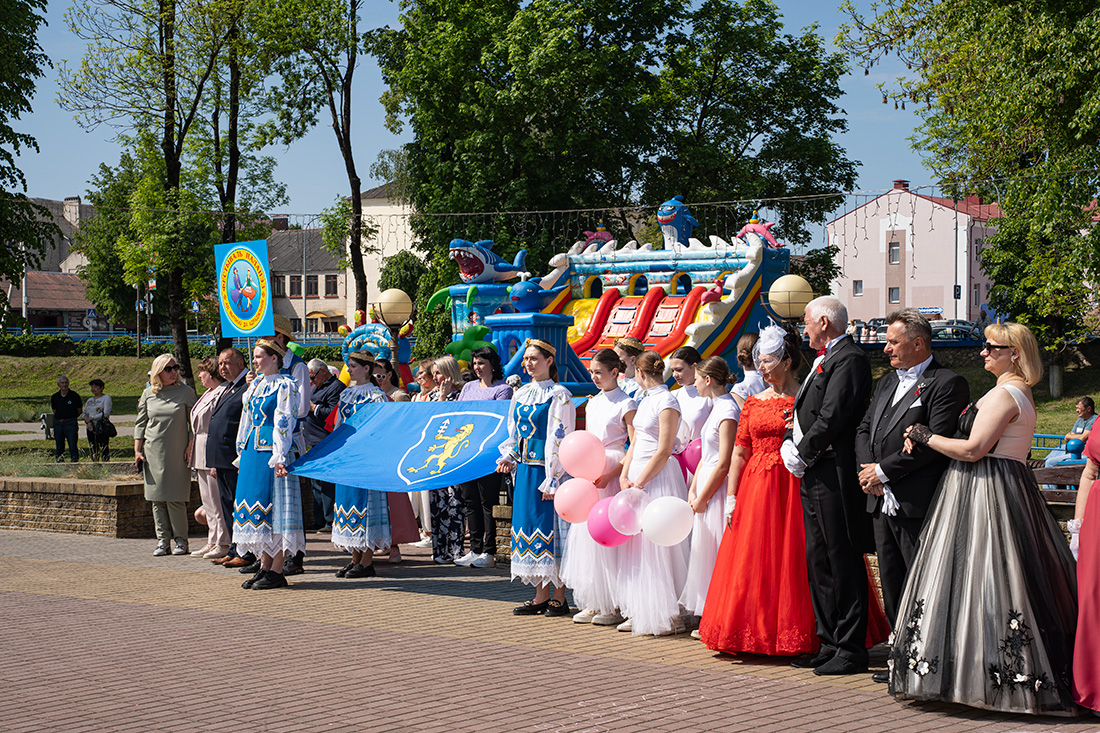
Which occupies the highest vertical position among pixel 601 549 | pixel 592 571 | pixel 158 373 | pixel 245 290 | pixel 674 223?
pixel 674 223

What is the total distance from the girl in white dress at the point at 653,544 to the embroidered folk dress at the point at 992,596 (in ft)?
6.67

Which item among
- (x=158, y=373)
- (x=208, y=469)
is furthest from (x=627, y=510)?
(x=158, y=373)

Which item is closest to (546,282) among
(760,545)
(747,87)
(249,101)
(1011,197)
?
(1011,197)

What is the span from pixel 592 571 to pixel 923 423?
2755 mm

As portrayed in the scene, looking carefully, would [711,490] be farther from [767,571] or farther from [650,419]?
[767,571]

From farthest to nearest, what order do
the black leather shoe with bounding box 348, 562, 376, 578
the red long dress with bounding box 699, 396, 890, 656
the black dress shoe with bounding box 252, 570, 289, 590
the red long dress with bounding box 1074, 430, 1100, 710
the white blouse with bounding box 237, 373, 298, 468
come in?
the black leather shoe with bounding box 348, 562, 376, 578 → the black dress shoe with bounding box 252, 570, 289, 590 → the white blouse with bounding box 237, 373, 298, 468 → the red long dress with bounding box 699, 396, 890, 656 → the red long dress with bounding box 1074, 430, 1100, 710

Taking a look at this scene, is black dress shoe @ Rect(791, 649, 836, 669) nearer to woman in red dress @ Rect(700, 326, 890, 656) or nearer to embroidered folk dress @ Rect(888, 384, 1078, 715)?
woman in red dress @ Rect(700, 326, 890, 656)

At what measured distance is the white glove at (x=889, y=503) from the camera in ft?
19.4

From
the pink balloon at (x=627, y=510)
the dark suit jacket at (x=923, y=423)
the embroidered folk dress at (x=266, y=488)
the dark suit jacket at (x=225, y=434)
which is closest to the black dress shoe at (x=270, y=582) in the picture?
the embroidered folk dress at (x=266, y=488)

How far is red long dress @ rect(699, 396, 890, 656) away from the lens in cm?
652

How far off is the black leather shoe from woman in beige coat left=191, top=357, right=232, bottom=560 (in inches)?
63.6

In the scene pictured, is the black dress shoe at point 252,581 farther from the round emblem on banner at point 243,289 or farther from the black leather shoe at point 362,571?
the round emblem on banner at point 243,289

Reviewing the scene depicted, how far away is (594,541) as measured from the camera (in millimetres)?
7789

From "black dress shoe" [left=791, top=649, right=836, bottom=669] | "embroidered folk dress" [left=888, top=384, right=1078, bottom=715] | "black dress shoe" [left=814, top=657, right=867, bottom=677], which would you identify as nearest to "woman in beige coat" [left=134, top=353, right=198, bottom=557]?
"black dress shoe" [left=791, top=649, right=836, bottom=669]
